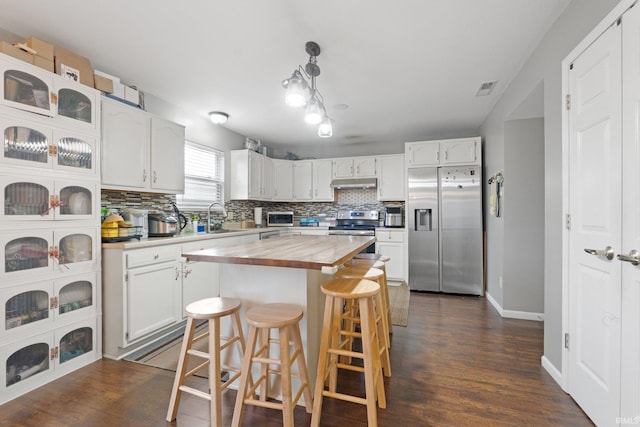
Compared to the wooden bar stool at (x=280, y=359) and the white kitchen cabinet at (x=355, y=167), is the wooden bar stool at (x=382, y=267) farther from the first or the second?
the white kitchen cabinet at (x=355, y=167)

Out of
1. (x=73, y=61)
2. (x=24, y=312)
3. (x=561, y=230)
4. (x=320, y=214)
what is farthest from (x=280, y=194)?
(x=561, y=230)

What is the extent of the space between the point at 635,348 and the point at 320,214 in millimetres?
4541

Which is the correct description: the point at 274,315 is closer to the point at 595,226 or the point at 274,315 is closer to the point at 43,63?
the point at 595,226

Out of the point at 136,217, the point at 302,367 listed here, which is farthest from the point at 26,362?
the point at 302,367

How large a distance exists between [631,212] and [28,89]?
3.46 metres

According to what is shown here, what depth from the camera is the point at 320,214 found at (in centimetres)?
552

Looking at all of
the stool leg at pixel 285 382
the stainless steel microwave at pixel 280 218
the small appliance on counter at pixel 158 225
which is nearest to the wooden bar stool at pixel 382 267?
the stool leg at pixel 285 382

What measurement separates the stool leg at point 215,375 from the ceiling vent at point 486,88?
3.28 meters

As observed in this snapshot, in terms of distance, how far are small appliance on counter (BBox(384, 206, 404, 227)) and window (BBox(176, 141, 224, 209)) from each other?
267 cm

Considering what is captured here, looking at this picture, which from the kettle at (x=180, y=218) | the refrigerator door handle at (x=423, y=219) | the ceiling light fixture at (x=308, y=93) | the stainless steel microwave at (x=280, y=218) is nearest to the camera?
the ceiling light fixture at (x=308, y=93)

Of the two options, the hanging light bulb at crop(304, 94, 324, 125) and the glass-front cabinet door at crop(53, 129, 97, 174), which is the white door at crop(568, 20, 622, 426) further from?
the glass-front cabinet door at crop(53, 129, 97, 174)

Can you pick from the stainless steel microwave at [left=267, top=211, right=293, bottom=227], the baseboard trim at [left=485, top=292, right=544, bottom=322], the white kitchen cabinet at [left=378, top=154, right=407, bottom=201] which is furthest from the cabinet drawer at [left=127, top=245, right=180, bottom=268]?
the baseboard trim at [left=485, top=292, right=544, bottom=322]

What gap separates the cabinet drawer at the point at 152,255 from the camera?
2291 millimetres

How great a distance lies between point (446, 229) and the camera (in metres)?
4.03
